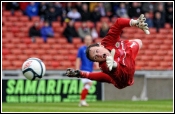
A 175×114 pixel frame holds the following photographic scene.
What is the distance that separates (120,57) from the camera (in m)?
11.5

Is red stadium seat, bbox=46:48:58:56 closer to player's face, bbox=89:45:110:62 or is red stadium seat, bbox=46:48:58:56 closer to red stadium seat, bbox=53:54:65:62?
red stadium seat, bbox=53:54:65:62

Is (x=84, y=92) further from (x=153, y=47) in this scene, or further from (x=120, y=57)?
(x=153, y=47)

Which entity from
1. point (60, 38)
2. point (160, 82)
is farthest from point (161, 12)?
point (160, 82)

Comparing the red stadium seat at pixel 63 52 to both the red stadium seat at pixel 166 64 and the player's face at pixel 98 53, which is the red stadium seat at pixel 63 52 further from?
the player's face at pixel 98 53

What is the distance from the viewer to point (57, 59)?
24547 mm

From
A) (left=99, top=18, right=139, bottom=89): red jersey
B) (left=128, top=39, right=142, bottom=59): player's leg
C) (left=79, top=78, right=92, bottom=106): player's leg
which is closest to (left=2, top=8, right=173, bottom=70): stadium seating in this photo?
(left=79, top=78, right=92, bottom=106): player's leg

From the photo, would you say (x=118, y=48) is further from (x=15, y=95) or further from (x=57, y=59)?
(x=57, y=59)

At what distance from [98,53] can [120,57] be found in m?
0.53

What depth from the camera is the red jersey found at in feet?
37.0

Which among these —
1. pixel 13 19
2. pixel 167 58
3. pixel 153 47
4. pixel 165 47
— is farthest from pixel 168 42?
pixel 13 19

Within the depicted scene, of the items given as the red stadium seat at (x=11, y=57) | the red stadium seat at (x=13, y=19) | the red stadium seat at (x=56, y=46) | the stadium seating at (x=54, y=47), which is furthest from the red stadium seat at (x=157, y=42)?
the red stadium seat at (x=11, y=57)

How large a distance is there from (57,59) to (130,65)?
13200mm

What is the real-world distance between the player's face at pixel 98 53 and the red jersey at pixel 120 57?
0.17m

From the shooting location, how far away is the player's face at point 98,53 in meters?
11.2
